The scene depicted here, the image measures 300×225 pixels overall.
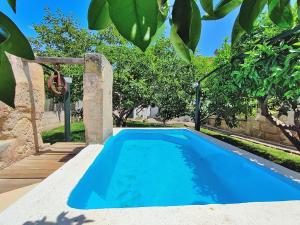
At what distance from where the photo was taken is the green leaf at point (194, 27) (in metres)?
0.43

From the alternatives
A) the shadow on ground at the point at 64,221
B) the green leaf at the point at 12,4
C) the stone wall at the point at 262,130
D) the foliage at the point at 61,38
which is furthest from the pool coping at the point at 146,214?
the foliage at the point at 61,38

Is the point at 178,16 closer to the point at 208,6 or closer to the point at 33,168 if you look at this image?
the point at 208,6

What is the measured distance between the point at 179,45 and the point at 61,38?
19637 millimetres

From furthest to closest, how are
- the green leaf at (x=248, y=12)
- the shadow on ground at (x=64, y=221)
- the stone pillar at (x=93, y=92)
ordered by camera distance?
the stone pillar at (x=93, y=92)
the shadow on ground at (x=64, y=221)
the green leaf at (x=248, y=12)

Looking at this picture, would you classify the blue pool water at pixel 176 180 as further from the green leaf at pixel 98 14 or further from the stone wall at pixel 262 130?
the stone wall at pixel 262 130

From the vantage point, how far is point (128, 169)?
21.6 feet

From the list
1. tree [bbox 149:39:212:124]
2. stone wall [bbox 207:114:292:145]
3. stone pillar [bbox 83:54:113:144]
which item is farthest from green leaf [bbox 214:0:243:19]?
tree [bbox 149:39:212:124]

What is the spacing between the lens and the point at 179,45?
45 cm

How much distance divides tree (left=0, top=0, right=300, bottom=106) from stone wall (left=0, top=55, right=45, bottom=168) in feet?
16.0

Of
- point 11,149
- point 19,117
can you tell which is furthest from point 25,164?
point 19,117

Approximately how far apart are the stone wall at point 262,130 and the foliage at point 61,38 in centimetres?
1073

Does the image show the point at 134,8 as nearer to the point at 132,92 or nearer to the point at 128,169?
the point at 128,169

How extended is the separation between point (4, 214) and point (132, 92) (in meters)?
10.9

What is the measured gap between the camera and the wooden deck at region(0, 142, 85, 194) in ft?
14.3
